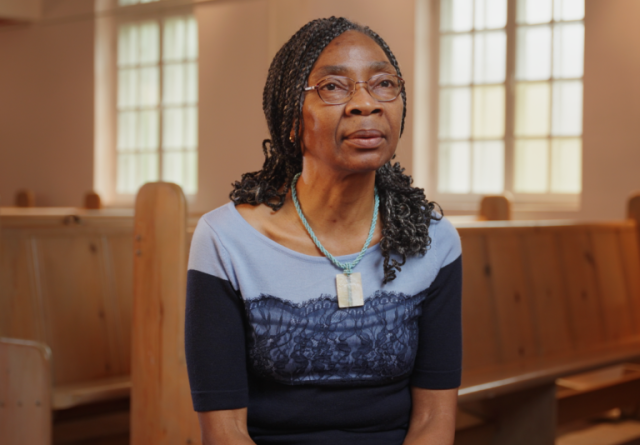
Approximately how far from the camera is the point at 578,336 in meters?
3.20

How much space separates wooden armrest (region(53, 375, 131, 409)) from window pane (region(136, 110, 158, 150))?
6346 millimetres

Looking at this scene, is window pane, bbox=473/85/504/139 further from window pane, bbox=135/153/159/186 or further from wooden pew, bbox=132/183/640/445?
window pane, bbox=135/153/159/186

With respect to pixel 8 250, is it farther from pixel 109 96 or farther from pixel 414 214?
pixel 109 96

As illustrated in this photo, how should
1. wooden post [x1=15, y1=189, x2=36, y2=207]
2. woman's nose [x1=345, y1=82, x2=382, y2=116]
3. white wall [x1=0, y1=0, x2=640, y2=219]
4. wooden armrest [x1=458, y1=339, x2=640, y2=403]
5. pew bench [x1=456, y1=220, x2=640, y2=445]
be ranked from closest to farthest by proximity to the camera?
woman's nose [x1=345, y1=82, x2=382, y2=116] → wooden armrest [x1=458, y1=339, x2=640, y2=403] → pew bench [x1=456, y1=220, x2=640, y2=445] → white wall [x1=0, y1=0, x2=640, y2=219] → wooden post [x1=15, y1=189, x2=36, y2=207]

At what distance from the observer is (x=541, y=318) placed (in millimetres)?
3045

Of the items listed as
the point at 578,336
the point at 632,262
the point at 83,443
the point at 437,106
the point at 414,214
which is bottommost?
the point at 83,443

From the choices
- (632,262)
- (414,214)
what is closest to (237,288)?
(414,214)

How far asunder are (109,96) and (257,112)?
8.13 feet

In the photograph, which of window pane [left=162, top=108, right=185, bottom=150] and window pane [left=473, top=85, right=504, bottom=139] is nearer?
window pane [left=473, top=85, right=504, bottom=139]

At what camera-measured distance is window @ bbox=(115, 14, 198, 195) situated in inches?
324

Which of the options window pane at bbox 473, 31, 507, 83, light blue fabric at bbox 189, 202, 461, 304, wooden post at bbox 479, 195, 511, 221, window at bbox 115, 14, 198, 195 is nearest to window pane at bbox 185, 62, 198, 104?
window at bbox 115, 14, 198, 195

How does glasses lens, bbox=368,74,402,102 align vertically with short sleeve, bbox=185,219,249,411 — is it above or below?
above

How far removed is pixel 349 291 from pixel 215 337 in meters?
A: 0.26

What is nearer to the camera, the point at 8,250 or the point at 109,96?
the point at 8,250
